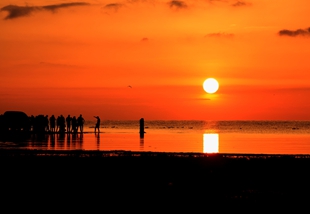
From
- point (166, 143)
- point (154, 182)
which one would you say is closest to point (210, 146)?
point (166, 143)

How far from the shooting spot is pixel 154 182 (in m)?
18.6

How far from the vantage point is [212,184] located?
18281mm

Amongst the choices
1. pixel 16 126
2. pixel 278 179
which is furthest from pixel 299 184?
pixel 16 126

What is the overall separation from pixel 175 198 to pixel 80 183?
13.5 feet

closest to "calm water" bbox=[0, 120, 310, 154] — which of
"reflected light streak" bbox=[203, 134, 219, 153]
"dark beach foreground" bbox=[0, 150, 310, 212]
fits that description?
"reflected light streak" bbox=[203, 134, 219, 153]

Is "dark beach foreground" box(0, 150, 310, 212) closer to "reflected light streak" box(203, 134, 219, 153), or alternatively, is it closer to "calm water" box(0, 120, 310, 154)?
"reflected light streak" box(203, 134, 219, 153)

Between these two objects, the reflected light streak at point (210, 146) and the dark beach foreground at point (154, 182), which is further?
the reflected light streak at point (210, 146)

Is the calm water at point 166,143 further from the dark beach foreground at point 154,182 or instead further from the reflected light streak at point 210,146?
the dark beach foreground at point 154,182

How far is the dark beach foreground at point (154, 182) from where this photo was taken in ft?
47.6

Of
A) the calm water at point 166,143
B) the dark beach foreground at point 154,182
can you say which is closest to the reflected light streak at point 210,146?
the calm water at point 166,143

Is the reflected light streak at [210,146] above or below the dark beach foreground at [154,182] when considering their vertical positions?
above

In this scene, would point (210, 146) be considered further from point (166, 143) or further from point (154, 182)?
point (154, 182)

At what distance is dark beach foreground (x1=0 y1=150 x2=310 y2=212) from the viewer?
1452 centimetres

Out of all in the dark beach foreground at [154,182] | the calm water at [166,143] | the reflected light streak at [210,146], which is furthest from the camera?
the calm water at [166,143]
